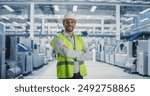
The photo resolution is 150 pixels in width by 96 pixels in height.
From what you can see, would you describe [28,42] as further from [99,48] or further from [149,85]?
[99,48]

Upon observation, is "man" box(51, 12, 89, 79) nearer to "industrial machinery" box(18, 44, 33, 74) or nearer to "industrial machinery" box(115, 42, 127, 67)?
"industrial machinery" box(18, 44, 33, 74)

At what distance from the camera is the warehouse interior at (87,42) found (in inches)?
207

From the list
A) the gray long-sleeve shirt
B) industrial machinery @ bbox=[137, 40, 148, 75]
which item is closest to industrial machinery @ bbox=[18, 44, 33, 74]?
industrial machinery @ bbox=[137, 40, 148, 75]

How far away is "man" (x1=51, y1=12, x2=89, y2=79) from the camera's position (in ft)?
5.81

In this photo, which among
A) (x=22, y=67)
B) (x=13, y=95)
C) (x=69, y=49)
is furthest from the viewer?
(x=22, y=67)

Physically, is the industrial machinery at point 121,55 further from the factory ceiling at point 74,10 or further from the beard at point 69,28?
the beard at point 69,28

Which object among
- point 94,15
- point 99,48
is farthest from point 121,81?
point 94,15

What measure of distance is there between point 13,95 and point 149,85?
3.45 feet

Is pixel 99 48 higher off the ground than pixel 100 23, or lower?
lower

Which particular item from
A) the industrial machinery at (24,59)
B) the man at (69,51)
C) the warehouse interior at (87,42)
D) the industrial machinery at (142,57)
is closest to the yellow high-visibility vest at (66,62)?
the man at (69,51)

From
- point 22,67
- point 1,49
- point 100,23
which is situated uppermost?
point 100,23

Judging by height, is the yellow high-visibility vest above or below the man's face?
below

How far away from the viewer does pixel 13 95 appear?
219cm

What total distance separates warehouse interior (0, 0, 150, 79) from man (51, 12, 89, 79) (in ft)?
2.12
